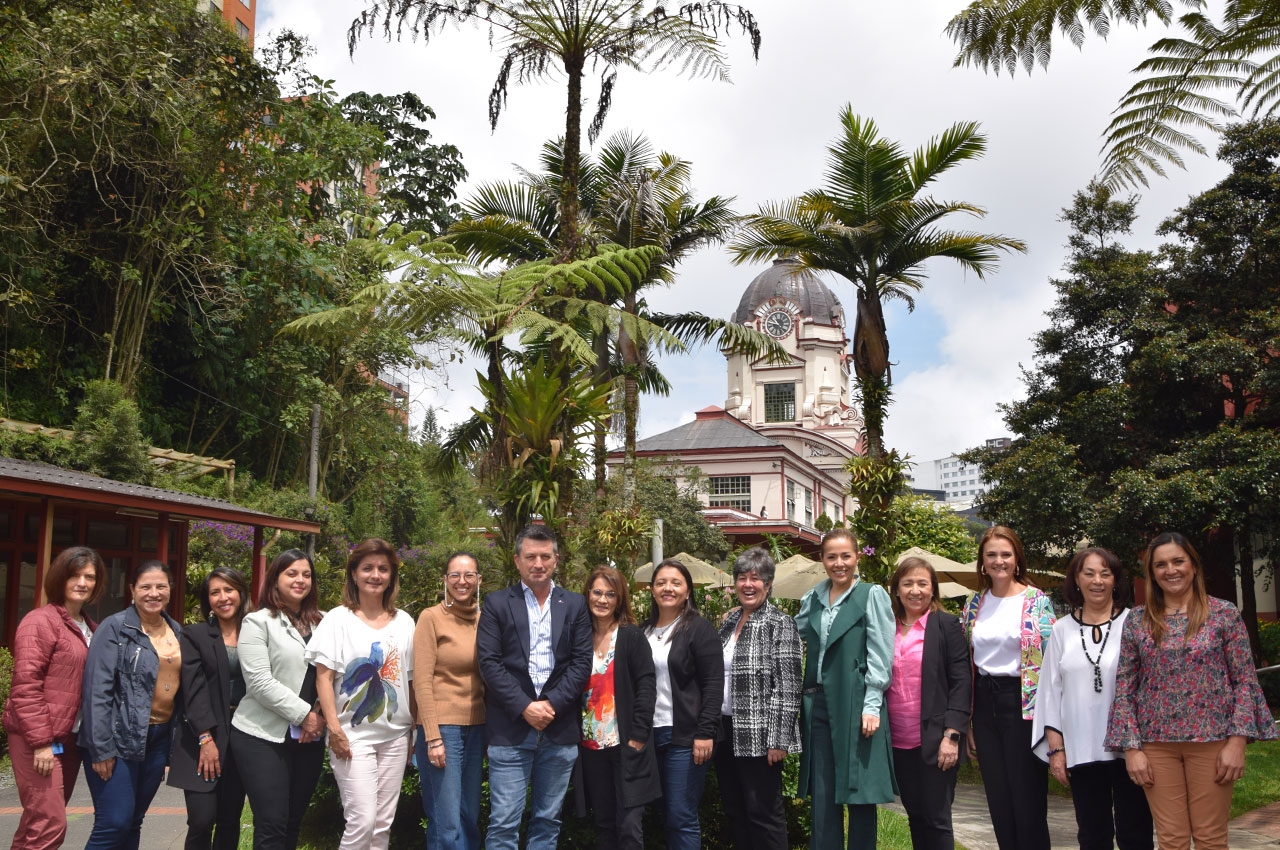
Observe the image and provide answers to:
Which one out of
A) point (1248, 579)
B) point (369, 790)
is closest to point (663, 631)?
point (369, 790)

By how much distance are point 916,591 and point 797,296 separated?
234ft

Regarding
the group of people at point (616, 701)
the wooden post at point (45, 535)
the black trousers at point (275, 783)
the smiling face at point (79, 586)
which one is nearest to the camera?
the group of people at point (616, 701)

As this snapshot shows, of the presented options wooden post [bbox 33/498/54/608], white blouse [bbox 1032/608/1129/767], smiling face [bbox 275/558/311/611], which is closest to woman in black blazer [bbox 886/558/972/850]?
white blouse [bbox 1032/608/1129/767]

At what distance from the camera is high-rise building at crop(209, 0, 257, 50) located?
152 ft

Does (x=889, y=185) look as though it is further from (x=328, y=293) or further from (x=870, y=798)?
(x=328, y=293)

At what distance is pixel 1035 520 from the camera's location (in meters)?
19.5

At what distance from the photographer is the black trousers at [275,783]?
521 cm

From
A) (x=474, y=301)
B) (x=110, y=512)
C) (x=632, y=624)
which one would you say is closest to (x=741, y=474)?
(x=110, y=512)

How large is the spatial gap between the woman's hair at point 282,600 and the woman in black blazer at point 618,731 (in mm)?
1533

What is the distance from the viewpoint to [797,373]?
2908 inches

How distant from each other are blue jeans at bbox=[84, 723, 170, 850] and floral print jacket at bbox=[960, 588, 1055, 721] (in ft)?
14.3

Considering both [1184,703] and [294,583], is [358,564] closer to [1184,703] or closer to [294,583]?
[294,583]

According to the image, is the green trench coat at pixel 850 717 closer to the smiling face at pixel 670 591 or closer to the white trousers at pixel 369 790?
the smiling face at pixel 670 591

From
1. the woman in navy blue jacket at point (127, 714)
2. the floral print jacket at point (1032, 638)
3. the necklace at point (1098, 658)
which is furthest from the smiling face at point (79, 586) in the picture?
the necklace at point (1098, 658)
